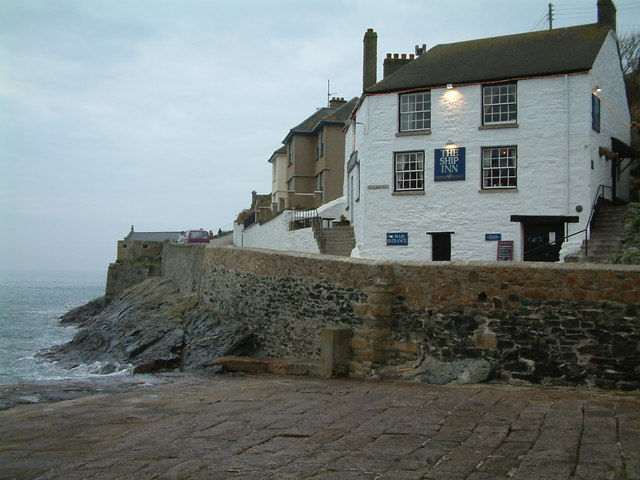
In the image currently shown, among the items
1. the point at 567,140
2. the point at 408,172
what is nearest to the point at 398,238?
the point at 408,172

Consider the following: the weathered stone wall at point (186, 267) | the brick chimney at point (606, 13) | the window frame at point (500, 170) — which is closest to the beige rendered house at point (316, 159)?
the weathered stone wall at point (186, 267)

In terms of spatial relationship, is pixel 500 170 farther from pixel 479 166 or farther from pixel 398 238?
pixel 398 238

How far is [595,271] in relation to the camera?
9.85 m

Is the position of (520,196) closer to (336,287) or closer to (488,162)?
(488,162)

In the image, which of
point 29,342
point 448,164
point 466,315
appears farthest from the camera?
point 29,342

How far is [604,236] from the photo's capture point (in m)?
19.7

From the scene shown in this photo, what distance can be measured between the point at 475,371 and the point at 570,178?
A: 40.7ft

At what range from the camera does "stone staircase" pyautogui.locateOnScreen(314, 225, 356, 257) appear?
80.9 feet

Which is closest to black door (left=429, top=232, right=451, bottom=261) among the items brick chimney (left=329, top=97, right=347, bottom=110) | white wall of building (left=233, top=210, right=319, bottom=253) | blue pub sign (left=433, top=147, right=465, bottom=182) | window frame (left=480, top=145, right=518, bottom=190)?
blue pub sign (left=433, top=147, right=465, bottom=182)

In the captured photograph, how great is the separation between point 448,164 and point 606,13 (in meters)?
8.73

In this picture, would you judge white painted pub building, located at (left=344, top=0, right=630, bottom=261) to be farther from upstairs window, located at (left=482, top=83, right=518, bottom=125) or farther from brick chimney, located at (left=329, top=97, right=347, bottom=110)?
brick chimney, located at (left=329, top=97, right=347, bottom=110)

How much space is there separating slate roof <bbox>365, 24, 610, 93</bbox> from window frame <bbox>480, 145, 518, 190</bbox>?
8.27 feet

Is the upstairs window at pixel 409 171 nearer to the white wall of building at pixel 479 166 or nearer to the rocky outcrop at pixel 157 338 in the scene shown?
the white wall of building at pixel 479 166

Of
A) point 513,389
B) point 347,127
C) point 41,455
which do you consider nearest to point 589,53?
point 347,127
